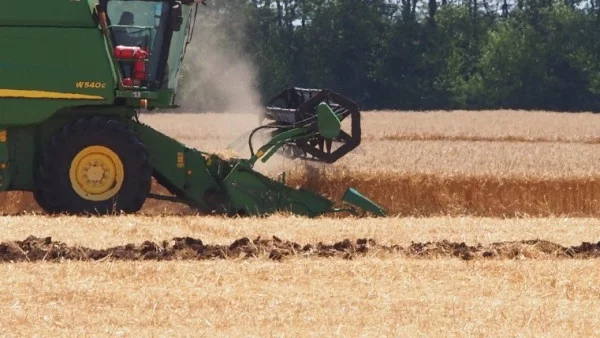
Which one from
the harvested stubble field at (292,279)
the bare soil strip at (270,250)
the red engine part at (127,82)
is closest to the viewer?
the harvested stubble field at (292,279)

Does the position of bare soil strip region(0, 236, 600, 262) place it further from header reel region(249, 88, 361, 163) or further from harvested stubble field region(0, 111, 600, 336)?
header reel region(249, 88, 361, 163)

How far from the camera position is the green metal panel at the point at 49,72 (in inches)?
548

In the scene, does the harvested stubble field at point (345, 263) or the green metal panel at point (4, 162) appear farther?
the green metal panel at point (4, 162)

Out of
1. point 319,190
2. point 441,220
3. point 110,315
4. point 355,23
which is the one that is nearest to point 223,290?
point 110,315

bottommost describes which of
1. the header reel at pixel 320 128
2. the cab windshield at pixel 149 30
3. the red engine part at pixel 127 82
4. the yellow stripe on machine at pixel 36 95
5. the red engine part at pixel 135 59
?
the header reel at pixel 320 128

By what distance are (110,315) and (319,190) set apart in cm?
818

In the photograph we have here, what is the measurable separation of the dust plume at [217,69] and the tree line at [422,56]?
244 centimetres

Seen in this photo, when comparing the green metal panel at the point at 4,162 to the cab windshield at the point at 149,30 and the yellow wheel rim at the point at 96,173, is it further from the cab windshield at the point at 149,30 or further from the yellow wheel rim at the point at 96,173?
the cab windshield at the point at 149,30

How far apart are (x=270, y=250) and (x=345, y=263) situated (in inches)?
32.9

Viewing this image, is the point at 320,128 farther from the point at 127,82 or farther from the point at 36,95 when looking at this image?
the point at 36,95

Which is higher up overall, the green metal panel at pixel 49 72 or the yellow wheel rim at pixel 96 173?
the green metal panel at pixel 49 72

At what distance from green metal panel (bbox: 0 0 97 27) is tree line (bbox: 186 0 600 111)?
3372 centimetres

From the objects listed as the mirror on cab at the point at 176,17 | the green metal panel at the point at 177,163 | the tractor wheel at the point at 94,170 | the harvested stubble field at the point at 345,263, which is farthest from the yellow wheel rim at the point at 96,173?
the mirror on cab at the point at 176,17

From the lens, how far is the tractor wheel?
1399 cm
